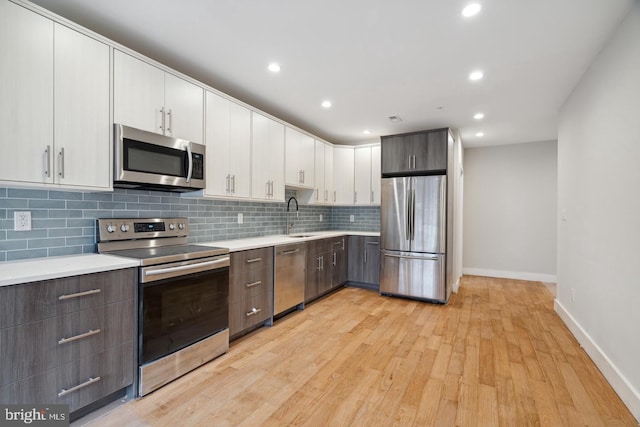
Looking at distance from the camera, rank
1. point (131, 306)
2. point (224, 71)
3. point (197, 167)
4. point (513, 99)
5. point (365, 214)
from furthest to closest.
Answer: point (365, 214) < point (513, 99) < point (224, 71) < point (197, 167) < point (131, 306)

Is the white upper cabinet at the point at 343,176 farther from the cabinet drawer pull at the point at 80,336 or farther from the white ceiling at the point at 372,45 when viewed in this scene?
the cabinet drawer pull at the point at 80,336

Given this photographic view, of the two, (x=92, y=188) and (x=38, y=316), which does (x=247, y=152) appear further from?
(x=38, y=316)

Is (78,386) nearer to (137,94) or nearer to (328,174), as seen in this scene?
(137,94)

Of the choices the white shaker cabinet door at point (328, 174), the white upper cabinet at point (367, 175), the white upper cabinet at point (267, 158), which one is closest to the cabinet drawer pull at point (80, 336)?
the white upper cabinet at point (267, 158)

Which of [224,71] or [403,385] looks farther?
[224,71]

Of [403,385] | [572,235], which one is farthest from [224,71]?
[572,235]

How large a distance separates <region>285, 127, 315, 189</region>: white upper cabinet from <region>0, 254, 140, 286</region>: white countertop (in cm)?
228

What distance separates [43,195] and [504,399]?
337 centimetres

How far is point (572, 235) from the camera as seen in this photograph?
10.3 feet

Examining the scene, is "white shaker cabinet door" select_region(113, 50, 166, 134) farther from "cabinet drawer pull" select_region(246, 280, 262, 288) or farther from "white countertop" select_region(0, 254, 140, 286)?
"cabinet drawer pull" select_region(246, 280, 262, 288)

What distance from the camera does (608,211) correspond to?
7.52ft

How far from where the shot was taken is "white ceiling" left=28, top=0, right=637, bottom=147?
6.30ft

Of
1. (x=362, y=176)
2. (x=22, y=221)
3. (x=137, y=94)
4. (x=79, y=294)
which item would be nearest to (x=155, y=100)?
(x=137, y=94)

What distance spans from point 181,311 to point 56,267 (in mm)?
799
